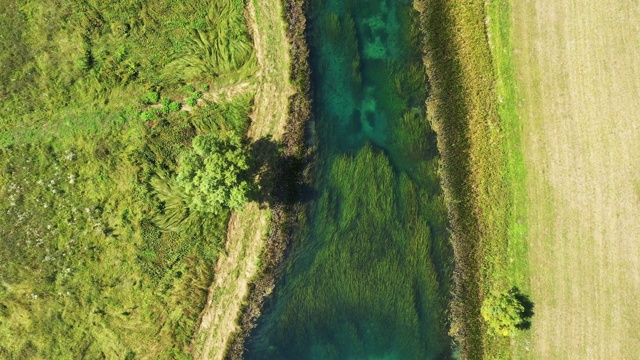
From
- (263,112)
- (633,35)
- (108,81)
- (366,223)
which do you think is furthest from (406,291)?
(108,81)

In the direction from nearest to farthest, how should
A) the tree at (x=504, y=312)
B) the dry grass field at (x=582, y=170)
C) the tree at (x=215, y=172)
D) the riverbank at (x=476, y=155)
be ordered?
the tree at (x=215, y=172) → the tree at (x=504, y=312) → the dry grass field at (x=582, y=170) → the riverbank at (x=476, y=155)

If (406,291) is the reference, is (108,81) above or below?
above

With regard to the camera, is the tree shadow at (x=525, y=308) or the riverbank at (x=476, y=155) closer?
the tree shadow at (x=525, y=308)

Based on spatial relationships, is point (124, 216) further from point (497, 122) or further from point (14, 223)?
point (497, 122)

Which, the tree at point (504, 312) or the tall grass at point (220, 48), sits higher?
the tall grass at point (220, 48)

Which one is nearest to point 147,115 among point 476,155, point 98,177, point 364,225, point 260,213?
point 98,177

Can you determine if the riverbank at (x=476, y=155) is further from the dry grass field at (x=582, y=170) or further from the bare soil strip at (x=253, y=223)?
the bare soil strip at (x=253, y=223)

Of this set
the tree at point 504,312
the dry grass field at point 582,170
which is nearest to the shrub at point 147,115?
the dry grass field at point 582,170
